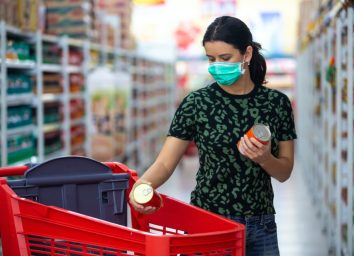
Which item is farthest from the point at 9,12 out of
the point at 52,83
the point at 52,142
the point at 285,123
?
the point at 285,123

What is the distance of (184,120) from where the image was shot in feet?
8.25

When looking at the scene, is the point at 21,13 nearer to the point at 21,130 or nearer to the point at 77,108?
the point at 21,130

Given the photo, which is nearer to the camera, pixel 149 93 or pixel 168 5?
pixel 149 93

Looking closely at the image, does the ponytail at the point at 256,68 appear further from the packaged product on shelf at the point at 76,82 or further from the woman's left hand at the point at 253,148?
the packaged product on shelf at the point at 76,82

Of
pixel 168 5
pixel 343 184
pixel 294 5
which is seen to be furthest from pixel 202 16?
pixel 343 184

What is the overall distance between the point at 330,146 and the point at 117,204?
3931 mm

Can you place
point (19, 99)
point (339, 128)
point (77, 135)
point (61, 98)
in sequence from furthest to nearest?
point (77, 135) < point (61, 98) < point (19, 99) < point (339, 128)

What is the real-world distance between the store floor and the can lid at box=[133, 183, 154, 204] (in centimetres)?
397

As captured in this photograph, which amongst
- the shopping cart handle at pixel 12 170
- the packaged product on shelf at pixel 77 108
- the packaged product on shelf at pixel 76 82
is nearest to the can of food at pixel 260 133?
the shopping cart handle at pixel 12 170

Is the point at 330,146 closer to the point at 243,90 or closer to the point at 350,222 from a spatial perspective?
the point at 350,222

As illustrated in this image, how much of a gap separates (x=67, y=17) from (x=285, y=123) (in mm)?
5747

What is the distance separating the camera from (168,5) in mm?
18172

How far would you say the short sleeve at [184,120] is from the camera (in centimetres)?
251

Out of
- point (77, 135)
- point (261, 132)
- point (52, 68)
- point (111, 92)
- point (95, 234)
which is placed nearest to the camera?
point (95, 234)
